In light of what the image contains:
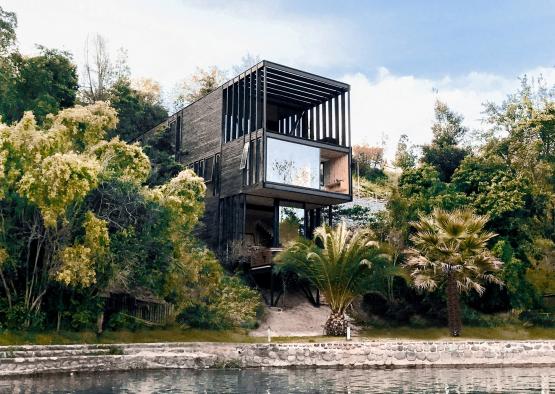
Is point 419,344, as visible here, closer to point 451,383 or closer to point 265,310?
point 451,383

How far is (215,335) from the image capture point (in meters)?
25.2

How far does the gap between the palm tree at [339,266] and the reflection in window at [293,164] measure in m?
5.40

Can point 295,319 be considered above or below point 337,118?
below

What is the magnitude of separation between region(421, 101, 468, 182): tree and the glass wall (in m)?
15.0

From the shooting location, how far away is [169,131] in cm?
4178

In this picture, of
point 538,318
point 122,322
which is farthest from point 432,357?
point 122,322

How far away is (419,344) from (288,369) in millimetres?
5123

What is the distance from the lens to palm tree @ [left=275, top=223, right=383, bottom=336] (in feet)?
89.0

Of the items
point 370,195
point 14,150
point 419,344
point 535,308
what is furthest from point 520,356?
point 370,195

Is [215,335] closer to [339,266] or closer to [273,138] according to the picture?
[339,266]

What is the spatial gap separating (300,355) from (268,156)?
12.4m

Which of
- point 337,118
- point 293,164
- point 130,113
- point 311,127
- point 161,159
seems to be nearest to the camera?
point 293,164

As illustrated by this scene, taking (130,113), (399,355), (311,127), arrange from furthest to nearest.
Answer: (130,113) < (311,127) < (399,355)

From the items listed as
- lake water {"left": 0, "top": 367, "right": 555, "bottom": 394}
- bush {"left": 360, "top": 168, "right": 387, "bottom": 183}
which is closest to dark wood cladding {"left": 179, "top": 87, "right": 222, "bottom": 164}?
lake water {"left": 0, "top": 367, "right": 555, "bottom": 394}
